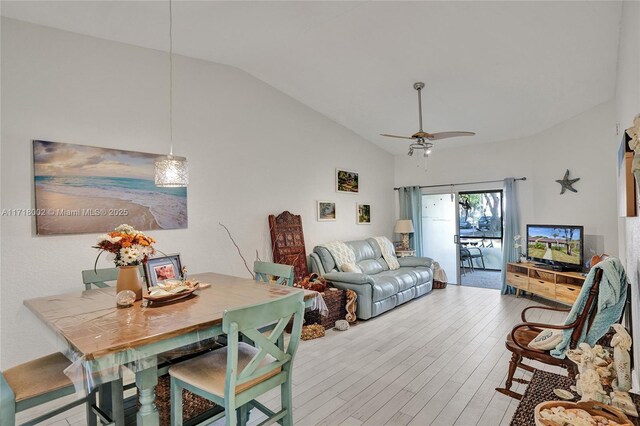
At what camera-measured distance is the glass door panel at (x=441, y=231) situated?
6493 millimetres

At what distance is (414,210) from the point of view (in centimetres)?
687

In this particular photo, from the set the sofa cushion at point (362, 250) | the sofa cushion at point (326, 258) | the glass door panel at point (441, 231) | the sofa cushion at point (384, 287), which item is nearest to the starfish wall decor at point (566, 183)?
the glass door panel at point (441, 231)

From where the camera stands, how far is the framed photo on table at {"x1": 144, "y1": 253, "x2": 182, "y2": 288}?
233cm

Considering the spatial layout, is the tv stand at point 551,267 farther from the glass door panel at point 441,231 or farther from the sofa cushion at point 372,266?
the sofa cushion at point 372,266

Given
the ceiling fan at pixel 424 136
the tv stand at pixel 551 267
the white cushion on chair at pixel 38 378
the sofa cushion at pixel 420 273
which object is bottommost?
the sofa cushion at pixel 420 273

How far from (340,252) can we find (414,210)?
98.2 inches

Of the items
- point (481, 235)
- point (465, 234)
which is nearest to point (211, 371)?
point (465, 234)

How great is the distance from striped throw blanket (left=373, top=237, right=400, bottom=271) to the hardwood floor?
4.57ft

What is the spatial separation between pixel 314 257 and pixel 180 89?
2.84m

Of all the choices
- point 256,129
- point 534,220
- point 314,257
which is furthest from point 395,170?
point 256,129

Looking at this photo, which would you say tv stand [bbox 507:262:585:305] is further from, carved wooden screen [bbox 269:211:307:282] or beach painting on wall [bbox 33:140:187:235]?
beach painting on wall [bbox 33:140:187:235]

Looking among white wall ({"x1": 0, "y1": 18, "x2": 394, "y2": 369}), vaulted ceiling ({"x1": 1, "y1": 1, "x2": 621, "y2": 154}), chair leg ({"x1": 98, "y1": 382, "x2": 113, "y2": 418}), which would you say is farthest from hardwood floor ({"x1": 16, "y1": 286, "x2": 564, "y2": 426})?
vaulted ceiling ({"x1": 1, "y1": 1, "x2": 621, "y2": 154})

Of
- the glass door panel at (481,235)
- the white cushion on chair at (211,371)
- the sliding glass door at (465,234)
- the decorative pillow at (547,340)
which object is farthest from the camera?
the glass door panel at (481,235)

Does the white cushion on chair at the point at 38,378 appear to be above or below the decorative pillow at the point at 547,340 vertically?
above
